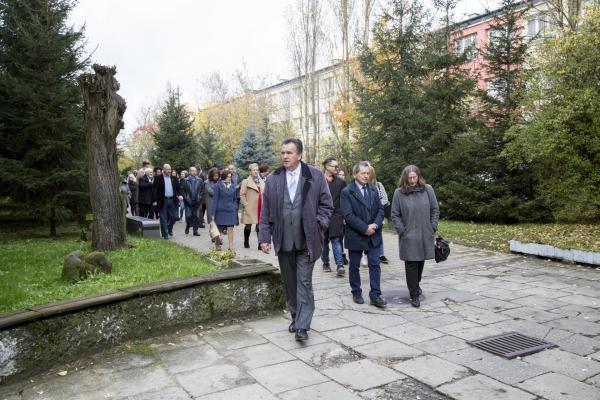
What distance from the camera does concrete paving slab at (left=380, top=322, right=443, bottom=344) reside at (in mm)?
5289

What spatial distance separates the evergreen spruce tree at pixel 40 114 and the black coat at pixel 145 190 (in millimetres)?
2184

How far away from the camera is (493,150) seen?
16641 mm

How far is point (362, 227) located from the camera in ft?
21.9

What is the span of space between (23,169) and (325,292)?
10.0 m

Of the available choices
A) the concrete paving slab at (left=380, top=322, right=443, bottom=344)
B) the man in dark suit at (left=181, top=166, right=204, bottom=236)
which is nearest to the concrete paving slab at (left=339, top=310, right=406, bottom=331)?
the concrete paving slab at (left=380, top=322, right=443, bottom=344)

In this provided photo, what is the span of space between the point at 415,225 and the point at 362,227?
690 mm

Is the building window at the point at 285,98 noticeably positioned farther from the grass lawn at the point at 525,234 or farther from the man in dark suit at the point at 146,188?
the grass lawn at the point at 525,234

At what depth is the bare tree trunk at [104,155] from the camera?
9.90 m

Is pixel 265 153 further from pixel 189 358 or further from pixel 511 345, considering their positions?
pixel 511 345

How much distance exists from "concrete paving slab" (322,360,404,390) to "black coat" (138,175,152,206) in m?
13.3

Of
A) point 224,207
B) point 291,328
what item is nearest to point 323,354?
point 291,328

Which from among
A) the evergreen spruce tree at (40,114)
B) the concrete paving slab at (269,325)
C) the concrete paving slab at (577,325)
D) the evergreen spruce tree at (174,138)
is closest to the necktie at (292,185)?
the concrete paving slab at (269,325)

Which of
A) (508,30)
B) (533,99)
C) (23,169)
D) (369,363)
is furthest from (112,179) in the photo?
(508,30)

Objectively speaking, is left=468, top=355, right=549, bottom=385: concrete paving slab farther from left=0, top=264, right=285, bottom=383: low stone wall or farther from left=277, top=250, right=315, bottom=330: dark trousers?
left=0, top=264, right=285, bottom=383: low stone wall
